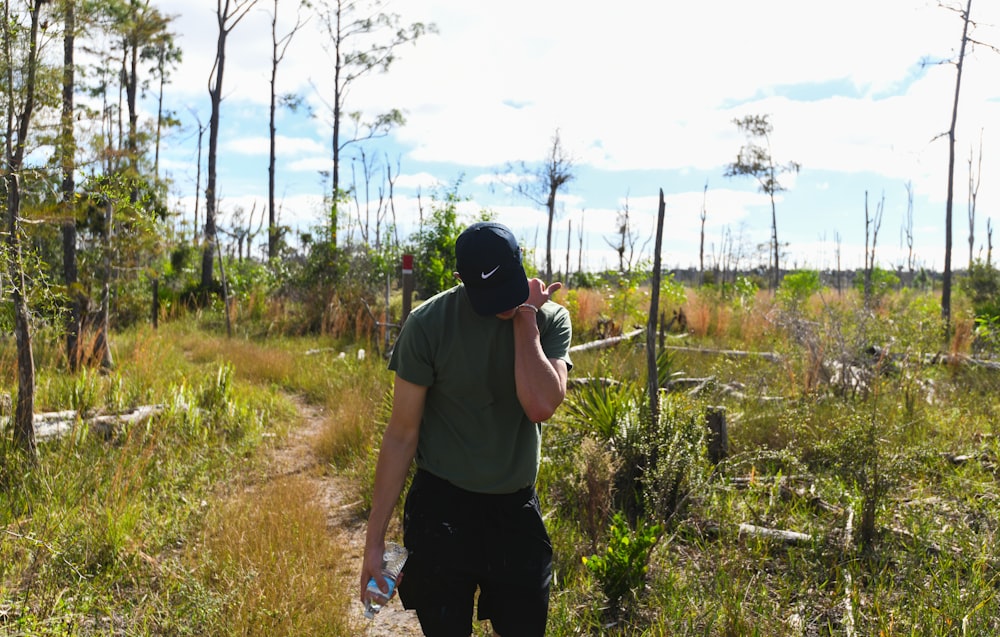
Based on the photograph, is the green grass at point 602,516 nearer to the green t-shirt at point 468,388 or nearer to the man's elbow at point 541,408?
the green t-shirt at point 468,388

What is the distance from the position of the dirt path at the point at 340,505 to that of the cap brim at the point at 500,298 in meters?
2.14

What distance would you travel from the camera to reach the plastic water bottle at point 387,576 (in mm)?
1913

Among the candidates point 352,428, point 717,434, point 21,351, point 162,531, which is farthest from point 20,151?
point 717,434

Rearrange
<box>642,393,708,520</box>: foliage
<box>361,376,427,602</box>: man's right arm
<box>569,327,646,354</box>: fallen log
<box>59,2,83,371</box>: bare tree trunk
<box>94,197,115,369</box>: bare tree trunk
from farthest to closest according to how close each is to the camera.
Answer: <box>569,327,646,354</box>: fallen log < <box>94,197,115,369</box>: bare tree trunk < <box>59,2,83,371</box>: bare tree trunk < <box>642,393,708,520</box>: foliage < <box>361,376,427,602</box>: man's right arm

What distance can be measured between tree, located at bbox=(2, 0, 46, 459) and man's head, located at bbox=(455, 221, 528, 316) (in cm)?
353

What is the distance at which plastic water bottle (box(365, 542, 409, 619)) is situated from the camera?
6.28 feet

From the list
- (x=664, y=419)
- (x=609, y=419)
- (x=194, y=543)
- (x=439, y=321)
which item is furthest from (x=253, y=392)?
(x=439, y=321)

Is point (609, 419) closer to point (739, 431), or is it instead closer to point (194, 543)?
point (739, 431)

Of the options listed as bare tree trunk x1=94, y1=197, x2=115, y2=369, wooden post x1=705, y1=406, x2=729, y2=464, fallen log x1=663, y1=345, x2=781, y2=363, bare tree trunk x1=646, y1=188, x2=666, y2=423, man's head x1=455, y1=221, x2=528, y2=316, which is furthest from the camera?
fallen log x1=663, y1=345, x2=781, y2=363

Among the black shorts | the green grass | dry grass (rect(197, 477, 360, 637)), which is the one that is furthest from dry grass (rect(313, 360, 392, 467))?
the black shorts

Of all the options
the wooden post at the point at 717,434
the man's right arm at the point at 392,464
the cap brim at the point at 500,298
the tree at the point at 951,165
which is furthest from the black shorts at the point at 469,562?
the tree at the point at 951,165

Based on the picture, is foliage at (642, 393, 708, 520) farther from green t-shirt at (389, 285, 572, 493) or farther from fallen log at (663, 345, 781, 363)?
fallen log at (663, 345, 781, 363)

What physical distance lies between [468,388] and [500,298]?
0.94 ft

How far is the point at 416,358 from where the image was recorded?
6.31 feet
